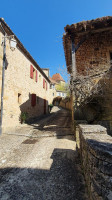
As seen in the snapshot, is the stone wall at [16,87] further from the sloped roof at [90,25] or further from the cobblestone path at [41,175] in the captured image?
the sloped roof at [90,25]

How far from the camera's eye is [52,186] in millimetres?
1955

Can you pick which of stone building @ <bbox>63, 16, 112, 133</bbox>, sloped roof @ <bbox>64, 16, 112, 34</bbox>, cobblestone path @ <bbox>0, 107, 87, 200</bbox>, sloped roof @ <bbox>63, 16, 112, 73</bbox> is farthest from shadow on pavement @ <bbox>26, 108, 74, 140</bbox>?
sloped roof @ <bbox>64, 16, 112, 34</bbox>

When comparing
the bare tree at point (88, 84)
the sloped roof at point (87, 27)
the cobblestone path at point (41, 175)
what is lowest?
the cobblestone path at point (41, 175)

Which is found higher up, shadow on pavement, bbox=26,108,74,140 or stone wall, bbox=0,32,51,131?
stone wall, bbox=0,32,51,131

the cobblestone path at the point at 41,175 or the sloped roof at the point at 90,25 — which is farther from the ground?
the sloped roof at the point at 90,25

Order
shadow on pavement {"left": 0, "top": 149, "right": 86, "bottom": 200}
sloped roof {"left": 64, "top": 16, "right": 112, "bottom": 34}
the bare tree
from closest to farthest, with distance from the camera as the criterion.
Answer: shadow on pavement {"left": 0, "top": 149, "right": 86, "bottom": 200}
the bare tree
sloped roof {"left": 64, "top": 16, "right": 112, "bottom": 34}

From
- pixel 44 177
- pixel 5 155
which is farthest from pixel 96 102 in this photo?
pixel 5 155

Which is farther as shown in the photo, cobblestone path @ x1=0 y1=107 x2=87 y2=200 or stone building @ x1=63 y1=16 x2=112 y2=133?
stone building @ x1=63 y1=16 x2=112 y2=133

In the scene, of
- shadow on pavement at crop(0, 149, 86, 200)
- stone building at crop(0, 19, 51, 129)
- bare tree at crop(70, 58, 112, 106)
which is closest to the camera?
shadow on pavement at crop(0, 149, 86, 200)

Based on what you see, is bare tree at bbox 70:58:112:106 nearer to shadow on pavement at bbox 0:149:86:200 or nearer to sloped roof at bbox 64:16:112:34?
sloped roof at bbox 64:16:112:34

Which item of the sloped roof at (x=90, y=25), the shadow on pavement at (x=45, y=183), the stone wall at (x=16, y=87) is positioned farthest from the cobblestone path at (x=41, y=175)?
the sloped roof at (x=90, y=25)

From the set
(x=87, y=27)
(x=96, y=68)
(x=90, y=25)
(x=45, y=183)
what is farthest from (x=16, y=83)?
(x=45, y=183)

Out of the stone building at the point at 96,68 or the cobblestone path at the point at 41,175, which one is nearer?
the cobblestone path at the point at 41,175

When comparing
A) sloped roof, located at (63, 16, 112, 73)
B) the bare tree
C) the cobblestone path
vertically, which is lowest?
the cobblestone path
